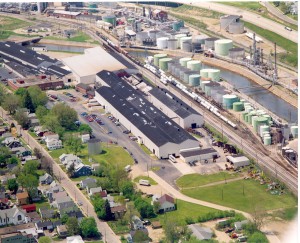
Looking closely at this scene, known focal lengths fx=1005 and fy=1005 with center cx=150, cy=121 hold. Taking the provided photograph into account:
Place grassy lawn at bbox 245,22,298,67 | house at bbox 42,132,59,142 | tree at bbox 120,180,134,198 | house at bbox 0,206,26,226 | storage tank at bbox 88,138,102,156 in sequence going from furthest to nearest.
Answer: grassy lawn at bbox 245,22,298,67 < house at bbox 42,132,59,142 < storage tank at bbox 88,138,102,156 < tree at bbox 120,180,134,198 < house at bbox 0,206,26,226

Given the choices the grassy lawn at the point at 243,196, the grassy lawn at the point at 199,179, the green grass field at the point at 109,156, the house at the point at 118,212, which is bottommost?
the green grass field at the point at 109,156

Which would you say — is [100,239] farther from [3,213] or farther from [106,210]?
[3,213]

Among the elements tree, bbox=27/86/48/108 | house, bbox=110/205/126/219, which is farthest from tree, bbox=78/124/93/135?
house, bbox=110/205/126/219

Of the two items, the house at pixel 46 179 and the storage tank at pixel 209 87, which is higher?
the house at pixel 46 179

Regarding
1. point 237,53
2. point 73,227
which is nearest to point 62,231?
point 73,227

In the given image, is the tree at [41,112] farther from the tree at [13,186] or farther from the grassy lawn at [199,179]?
the grassy lawn at [199,179]

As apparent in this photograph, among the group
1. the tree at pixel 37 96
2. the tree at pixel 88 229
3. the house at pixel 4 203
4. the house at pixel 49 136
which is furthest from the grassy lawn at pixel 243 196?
the tree at pixel 37 96

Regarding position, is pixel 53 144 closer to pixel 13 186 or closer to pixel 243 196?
pixel 13 186

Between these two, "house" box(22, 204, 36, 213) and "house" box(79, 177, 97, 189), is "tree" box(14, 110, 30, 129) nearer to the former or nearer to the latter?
"house" box(79, 177, 97, 189)
